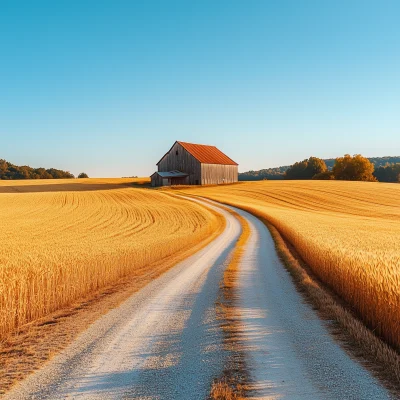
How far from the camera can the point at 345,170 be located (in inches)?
4619

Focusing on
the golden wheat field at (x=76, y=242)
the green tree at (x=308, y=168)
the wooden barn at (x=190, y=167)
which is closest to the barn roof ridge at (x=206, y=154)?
the wooden barn at (x=190, y=167)

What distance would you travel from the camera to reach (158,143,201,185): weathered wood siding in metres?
91.2

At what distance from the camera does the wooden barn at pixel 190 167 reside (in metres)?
91.4

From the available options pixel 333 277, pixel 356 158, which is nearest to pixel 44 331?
pixel 333 277

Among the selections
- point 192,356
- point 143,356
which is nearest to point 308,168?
point 192,356

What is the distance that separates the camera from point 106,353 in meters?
7.45

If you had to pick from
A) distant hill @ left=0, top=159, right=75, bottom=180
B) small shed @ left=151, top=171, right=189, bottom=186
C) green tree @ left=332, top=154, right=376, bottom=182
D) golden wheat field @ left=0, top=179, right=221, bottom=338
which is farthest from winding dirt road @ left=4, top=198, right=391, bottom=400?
distant hill @ left=0, top=159, right=75, bottom=180

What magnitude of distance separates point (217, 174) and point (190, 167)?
27.9ft

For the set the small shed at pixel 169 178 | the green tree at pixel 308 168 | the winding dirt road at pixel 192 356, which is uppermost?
the green tree at pixel 308 168

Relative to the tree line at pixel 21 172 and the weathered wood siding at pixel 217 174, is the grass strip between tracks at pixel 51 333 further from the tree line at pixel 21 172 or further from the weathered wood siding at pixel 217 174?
the tree line at pixel 21 172

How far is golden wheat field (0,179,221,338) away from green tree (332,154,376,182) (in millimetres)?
73430

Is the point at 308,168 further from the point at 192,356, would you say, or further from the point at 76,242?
the point at 192,356

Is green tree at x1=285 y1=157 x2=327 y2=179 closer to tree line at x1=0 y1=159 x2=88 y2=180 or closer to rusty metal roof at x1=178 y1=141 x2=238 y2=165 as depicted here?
rusty metal roof at x1=178 y1=141 x2=238 y2=165

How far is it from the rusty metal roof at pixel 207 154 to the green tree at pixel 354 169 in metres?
36.2
